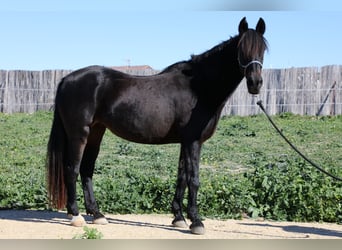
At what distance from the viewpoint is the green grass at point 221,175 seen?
23.4 feet

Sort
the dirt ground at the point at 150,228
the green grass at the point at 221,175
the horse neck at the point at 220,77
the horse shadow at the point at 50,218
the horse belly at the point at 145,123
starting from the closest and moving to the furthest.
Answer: the dirt ground at the point at 150,228, the horse neck at the point at 220,77, the horse belly at the point at 145,123, the horse shadow at the point at 50,218, the green grass at the point at 221,175

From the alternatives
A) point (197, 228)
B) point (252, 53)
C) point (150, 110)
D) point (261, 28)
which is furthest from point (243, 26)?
point (197, 228)

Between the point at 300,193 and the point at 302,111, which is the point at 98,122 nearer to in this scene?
the point at 300,193

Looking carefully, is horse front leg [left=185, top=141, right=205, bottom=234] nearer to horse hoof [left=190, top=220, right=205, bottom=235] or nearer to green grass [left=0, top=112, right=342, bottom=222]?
horse hoof [left=190, top=220, right=205, bottom=235]

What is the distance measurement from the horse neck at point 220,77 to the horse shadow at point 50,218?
1.60 metres

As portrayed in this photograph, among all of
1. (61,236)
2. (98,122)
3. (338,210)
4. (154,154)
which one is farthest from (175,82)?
(154,154)

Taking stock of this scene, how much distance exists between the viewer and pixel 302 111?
21234mm

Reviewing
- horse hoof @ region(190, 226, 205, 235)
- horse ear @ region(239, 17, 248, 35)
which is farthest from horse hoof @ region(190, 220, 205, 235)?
horse ear @ region(239, 17, 248, 35)

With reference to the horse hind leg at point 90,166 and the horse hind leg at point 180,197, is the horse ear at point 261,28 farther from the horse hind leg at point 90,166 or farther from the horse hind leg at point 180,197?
the horse hind leg at point 90,166

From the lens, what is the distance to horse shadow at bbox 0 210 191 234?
6.42 meters

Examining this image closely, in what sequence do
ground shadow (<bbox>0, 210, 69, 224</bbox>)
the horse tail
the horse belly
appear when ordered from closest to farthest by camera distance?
the horse belly < the horse tail < ground shadow (<bbox>0, 210, 69, 224</bbox>)

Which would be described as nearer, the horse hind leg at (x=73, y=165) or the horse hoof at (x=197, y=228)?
the horse hoof at (x=197, y=228)

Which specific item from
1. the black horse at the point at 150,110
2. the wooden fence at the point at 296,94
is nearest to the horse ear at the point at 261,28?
the black horse at the point at 150,110

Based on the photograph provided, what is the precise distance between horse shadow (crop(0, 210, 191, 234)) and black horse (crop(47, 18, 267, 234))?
0.19m
